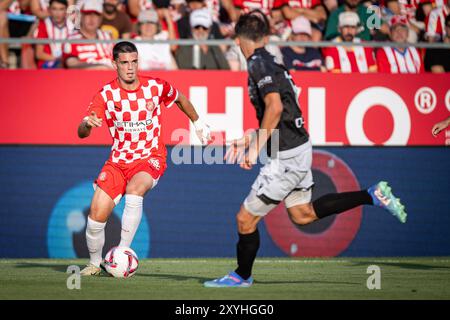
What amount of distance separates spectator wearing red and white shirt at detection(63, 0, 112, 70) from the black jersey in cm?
535

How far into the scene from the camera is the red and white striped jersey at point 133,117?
1040cm

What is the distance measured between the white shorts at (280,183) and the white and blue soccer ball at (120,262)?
1.52 metres

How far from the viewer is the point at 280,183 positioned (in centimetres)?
879

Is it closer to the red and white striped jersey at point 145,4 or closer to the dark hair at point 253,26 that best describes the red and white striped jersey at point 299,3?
the red and white striped jersey at point 145,4

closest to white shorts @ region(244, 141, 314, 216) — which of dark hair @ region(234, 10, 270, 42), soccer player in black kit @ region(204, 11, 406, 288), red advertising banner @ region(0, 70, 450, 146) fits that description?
soccer player in black kit @ region(204, 11, 406, 288)

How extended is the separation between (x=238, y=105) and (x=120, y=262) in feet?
16.6

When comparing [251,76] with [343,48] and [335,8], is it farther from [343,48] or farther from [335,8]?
[335,8]

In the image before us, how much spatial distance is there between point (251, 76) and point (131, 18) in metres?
6.71

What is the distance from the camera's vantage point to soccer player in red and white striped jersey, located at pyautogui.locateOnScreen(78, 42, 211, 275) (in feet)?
33.2

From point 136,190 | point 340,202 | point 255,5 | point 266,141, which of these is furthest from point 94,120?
point 255,5

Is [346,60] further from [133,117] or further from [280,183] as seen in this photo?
[280,183]

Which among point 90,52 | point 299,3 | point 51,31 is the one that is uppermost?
point 299,3

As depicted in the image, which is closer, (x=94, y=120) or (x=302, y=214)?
(x=302, y=214)

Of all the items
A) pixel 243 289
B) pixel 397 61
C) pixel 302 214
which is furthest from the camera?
pixel 397 61
